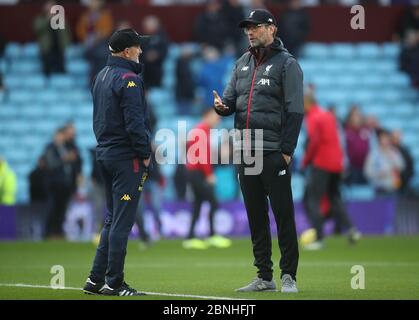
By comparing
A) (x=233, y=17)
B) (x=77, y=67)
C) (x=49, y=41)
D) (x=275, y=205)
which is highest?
(x=233, y=17)

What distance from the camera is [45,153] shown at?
25.9 meters

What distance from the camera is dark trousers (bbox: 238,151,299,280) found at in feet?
41.5

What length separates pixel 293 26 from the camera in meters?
29.9

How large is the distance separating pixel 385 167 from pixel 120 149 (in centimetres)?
1616

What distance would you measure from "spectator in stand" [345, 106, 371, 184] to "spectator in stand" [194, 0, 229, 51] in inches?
168

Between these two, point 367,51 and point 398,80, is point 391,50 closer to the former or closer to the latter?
point 367,51

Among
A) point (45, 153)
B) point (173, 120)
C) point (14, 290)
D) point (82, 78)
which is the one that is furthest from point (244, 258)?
point (82, 78)

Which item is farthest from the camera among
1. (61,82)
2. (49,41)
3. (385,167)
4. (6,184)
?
(61,82)

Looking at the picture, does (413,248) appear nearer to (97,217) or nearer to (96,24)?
(97,217)

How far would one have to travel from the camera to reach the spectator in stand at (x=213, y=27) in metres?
29.6

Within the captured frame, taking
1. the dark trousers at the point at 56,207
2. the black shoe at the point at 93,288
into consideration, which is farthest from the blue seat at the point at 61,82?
the black shoe at the point at 93,288

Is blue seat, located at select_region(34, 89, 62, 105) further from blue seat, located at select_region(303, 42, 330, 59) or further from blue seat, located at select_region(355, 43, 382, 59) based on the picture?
blue seat, located at select_region(355, 43, 382, 59)

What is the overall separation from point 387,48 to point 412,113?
2254mm

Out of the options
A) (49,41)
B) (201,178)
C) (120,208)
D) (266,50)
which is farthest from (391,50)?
(120,208)
